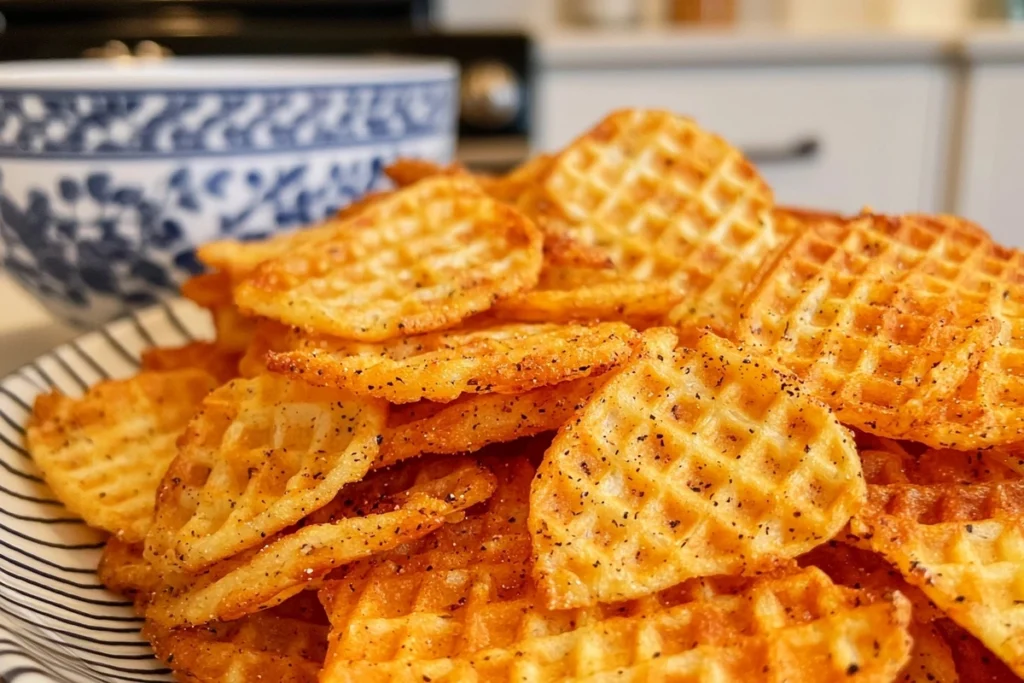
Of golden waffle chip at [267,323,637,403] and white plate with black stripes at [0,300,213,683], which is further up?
golden waffle chip at [267,323,637,403]

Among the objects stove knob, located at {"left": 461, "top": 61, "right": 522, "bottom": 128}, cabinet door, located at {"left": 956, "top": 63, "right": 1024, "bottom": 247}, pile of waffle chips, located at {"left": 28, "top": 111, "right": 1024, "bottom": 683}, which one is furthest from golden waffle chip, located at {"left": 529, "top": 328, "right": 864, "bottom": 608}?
cabinet door, located at {"left": 956, "top": 63, "right": 1024, "bottom": 247}

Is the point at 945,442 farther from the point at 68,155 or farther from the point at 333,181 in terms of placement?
the point at 68,155

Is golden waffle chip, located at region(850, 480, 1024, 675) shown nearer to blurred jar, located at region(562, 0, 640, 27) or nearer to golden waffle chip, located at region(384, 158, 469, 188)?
golden waffle chip, located at region(384, 158, 469, 188)

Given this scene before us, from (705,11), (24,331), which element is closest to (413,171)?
(24,331)

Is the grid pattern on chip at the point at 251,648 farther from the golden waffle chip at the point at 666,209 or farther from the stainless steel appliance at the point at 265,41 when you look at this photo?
the stainless steel appliance at the point at 265,41

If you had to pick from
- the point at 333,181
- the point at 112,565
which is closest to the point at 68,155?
the point at 333,181

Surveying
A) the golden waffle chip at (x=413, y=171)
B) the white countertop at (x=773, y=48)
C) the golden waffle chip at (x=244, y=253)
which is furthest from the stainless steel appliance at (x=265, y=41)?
the golden waffle chip at (x=244, y=253)

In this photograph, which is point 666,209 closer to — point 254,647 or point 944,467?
point 944,467
